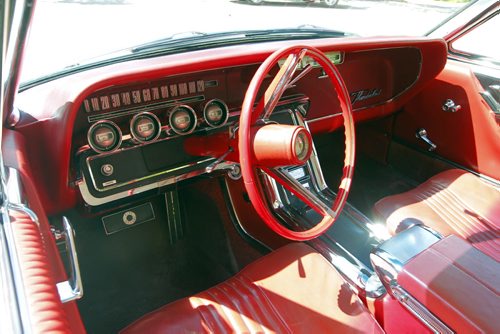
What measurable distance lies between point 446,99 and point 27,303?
93.8 inches

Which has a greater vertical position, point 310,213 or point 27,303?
point 27,303

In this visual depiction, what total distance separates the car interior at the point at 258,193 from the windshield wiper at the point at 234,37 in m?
0.16

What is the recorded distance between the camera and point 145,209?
210 cm

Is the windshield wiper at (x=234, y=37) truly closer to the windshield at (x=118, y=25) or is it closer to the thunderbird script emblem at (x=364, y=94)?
the windshield at (x=118, y=25)

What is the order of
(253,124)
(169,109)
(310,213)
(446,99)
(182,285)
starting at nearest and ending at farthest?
(253,124), (169,109), (310,213), (182,285), (446,99)

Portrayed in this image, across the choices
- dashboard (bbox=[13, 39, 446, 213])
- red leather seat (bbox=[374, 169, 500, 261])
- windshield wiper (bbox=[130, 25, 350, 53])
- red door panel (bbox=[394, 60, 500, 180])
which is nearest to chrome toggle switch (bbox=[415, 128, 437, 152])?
red door panel (bbox=[394, 60, 500, 180])

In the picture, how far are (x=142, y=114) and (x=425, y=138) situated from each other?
1865 mm

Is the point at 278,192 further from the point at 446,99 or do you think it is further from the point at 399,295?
the point at 446,99

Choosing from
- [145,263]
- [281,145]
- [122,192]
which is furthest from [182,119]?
[145,263]

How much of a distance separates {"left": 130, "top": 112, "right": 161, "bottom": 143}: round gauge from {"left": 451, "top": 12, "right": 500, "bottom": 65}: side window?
6.23 feet

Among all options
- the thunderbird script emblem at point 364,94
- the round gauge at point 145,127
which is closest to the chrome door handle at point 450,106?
the thunderbird script emblem at point 364,94

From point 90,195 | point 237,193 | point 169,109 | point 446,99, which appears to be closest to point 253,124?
point 169,109

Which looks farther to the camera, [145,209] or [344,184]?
[145,209]

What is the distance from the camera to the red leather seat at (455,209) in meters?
1.73
